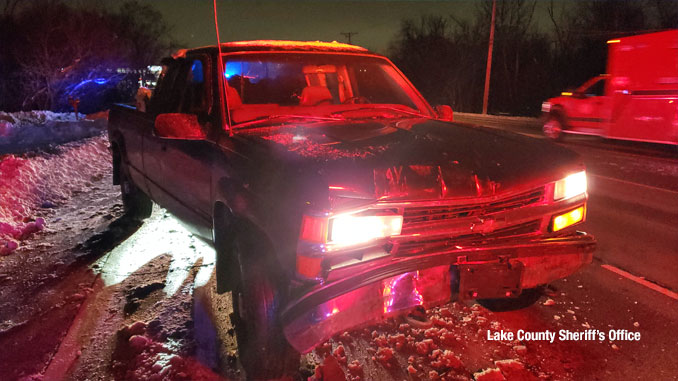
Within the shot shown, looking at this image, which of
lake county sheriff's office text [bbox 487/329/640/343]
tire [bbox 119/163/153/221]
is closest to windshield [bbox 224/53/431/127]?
lake county sheriff's office text [bbox 487/329/640/343]

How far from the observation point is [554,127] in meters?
15.5

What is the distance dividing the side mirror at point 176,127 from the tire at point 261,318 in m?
0.90

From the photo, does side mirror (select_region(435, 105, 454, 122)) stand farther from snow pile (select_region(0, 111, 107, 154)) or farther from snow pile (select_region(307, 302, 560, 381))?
snow pile (select_region(0, 111, 107, 154))

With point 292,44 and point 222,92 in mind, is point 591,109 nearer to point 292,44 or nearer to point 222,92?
point 292,44

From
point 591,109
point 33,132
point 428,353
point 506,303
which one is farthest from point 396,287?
point 33,132

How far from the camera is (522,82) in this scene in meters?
40.2

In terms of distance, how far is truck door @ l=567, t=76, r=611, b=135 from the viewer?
13.8m

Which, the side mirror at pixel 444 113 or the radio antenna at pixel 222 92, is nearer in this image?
the radio antenna at pixel 222 92

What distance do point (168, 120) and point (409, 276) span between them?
1.96 m

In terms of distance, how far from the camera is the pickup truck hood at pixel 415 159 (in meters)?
2.42

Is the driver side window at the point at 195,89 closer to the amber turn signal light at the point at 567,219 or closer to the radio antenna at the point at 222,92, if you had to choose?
the radio antenna at the point at 222,92

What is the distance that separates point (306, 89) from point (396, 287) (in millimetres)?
2124

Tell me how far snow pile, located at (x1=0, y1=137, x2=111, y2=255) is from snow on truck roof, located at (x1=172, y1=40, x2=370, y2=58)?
9.48 feet

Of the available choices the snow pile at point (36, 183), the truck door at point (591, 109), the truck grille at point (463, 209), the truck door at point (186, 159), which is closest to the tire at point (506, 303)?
the truck grille at point (463, 209)
